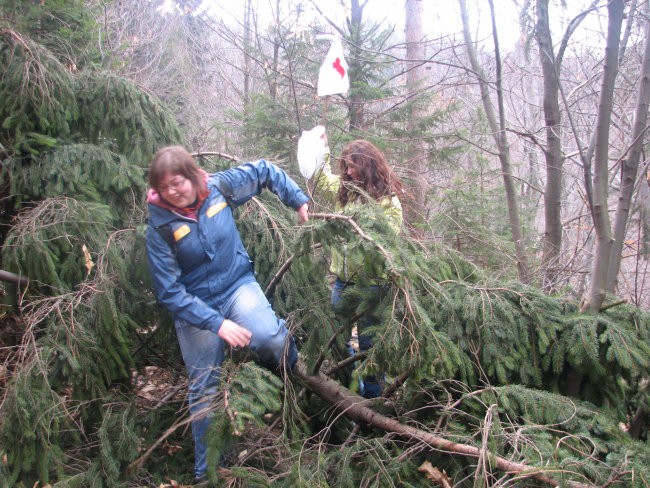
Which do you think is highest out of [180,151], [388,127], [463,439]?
[388,127]

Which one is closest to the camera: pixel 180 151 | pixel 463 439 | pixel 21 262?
pixel 463 439

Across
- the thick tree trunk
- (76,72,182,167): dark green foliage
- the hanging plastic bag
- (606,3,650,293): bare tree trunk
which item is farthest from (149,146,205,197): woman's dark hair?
→ (606,3,650,293): bare tree trunk

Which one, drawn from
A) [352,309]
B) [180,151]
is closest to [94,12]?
[180,151]

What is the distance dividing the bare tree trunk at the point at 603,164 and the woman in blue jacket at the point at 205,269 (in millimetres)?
1661

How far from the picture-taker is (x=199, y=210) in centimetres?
248

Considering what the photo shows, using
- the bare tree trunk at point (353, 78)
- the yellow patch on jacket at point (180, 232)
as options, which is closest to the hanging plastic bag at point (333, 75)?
the yellow patch on jacket at point (180, 232)

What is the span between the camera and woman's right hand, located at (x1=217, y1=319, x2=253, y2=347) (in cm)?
233

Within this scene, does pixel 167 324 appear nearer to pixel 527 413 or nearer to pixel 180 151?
pixel 180 151

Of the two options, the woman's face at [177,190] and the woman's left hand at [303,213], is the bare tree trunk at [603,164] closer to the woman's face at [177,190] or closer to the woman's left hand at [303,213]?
the woman's left hand at [303,213]

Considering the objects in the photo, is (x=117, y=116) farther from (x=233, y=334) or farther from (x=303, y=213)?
(x=233, y=334)

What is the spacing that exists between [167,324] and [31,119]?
6.67 ft

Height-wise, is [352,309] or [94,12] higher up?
[94,12]

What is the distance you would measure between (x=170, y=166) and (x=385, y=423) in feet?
5.67

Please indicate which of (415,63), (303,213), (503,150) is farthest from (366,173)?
(415,63)
